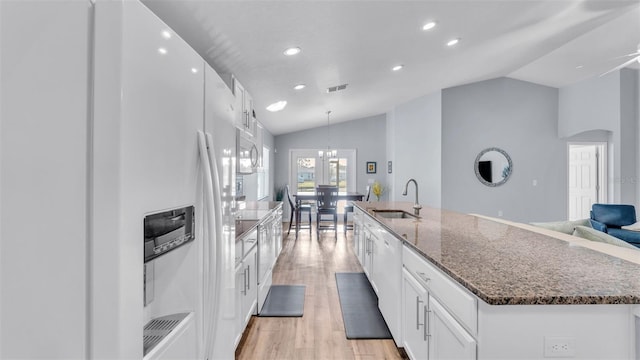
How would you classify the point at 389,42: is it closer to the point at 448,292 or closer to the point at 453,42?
the point at 453,42

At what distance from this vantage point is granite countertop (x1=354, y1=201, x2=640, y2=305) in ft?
3.23

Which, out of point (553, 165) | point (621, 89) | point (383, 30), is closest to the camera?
point (383, 30)

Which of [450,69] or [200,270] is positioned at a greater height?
[450,69]

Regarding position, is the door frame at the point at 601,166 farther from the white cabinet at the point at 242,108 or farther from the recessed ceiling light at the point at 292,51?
the white cabinet at the point at 242,108

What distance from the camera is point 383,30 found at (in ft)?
9.85

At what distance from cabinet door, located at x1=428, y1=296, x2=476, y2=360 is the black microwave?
3.34 feet

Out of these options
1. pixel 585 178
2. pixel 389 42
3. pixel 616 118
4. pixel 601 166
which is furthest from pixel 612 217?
pixel 389 42

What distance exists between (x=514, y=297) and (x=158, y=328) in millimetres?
1076

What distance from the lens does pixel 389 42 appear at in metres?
3.34

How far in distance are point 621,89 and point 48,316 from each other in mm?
7758

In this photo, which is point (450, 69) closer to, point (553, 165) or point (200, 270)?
point (553, 165)

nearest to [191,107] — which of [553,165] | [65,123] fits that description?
[65,123]

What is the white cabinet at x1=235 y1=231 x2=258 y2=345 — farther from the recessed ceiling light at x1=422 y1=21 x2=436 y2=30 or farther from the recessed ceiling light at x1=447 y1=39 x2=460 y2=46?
the recessed ceiling light at x1=447 y1=39 x2=460 y2=46

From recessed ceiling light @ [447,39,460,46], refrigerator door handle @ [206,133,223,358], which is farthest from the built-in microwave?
recessed ceiling light @ [447,39,460,46]
